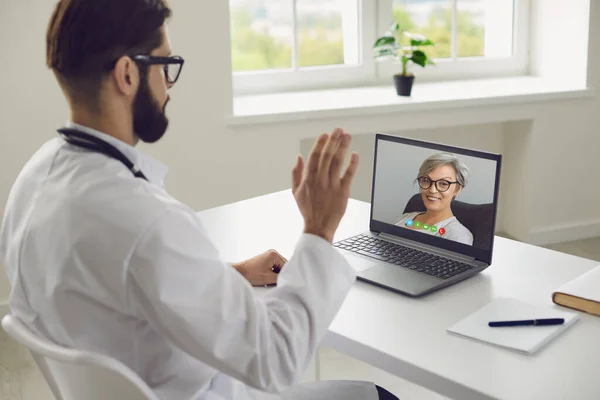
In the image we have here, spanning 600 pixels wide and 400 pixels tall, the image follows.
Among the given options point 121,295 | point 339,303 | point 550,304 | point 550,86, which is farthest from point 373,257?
point 550,86

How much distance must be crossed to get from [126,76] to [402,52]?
2.58m

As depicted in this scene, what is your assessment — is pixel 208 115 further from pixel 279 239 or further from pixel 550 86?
pixel 550 86

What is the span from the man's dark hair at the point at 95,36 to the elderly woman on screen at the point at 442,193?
0.75 m

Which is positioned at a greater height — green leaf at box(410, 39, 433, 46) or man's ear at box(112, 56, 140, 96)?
green leaf at box(410, 39, 433, 46)

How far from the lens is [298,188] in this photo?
1331 mm

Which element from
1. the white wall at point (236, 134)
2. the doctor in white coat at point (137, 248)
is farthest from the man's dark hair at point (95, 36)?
the white wall at point (236, 134)

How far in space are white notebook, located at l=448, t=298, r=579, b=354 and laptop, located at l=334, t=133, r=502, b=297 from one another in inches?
5.5

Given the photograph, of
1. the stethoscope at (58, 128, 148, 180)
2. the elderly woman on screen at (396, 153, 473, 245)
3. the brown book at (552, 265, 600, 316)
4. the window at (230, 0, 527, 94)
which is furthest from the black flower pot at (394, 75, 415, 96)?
the stethoscope at (58, 128, 148, 180)

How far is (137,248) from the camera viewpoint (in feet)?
3.56

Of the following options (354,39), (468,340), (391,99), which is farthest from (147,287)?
(354,39)

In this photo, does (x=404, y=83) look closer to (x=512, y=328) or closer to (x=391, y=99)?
(x=391, y=99)

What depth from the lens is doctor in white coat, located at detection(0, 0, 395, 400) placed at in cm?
110

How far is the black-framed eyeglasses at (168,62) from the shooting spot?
122 centimetres

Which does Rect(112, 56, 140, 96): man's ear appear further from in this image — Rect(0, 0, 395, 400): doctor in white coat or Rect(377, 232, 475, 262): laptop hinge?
Rect(377, 232, 475, 262): laptop hinge
